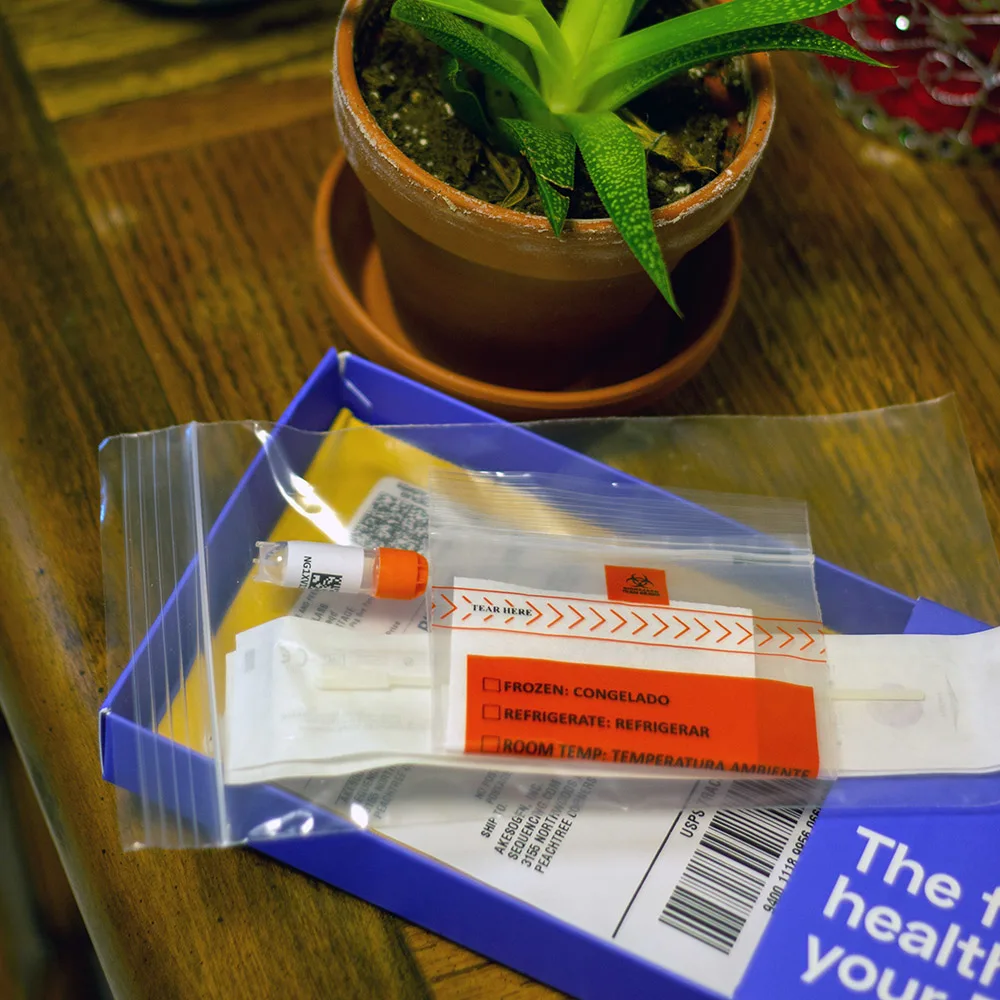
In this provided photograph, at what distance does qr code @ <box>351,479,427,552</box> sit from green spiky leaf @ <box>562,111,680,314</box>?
0.16 m

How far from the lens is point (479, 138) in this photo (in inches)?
16.7

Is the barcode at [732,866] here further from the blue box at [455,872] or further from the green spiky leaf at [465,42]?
the green spiky leaf at [465,42]

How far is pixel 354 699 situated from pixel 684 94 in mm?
297

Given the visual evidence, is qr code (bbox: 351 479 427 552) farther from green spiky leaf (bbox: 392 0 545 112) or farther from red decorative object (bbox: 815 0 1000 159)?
red decorative object (bbox: 815 0 1000 159)

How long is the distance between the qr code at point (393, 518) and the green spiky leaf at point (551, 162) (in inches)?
5.9

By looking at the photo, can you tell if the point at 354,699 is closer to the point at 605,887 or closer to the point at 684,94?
the point at 605,887

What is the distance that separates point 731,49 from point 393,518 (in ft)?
0.78

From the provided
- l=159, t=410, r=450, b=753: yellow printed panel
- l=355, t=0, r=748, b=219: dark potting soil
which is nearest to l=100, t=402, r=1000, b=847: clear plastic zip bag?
l=159, t=410, r=450, b=753: yellow printed panel

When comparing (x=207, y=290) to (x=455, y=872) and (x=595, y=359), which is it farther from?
(x=455, y=872)

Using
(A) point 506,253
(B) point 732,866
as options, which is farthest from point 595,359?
(B) point 732,866

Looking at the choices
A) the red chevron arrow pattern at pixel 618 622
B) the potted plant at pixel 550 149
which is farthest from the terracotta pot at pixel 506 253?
the red chevron arrow pattern at pixel 618 622

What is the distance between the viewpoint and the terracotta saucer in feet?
1.49

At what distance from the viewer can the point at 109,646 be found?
0.40m

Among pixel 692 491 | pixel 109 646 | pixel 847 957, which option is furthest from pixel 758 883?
pixel 109 646
